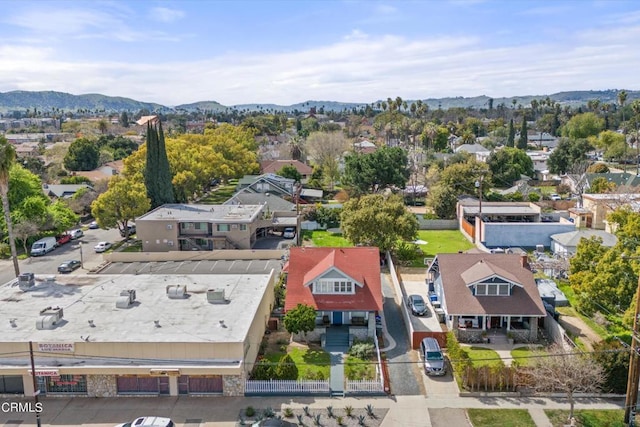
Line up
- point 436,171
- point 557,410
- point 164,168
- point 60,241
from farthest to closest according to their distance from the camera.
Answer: point 436,171, point 164,168, point 60,241, point 557,410

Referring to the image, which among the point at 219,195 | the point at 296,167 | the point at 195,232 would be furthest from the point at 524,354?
the point at 296,167

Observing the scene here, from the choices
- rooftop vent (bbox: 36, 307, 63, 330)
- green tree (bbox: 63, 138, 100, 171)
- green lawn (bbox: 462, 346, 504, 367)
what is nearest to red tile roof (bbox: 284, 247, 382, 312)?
green lawn (bbox: 462, 346, 504, 367)

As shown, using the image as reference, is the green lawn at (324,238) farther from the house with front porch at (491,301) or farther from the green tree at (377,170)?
the house with front porch at (491,301)

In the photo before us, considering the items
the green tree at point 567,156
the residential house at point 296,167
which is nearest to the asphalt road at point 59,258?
the residential house at point 296,167

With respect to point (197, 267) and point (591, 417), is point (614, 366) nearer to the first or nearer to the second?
point (591, 417)

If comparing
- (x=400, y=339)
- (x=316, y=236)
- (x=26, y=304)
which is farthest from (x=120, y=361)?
(x=316, y=236)

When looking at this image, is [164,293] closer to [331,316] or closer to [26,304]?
[26,304]

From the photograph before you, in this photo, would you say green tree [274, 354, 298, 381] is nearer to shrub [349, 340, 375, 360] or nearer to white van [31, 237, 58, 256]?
shrub [349, 340, 375, 360]
